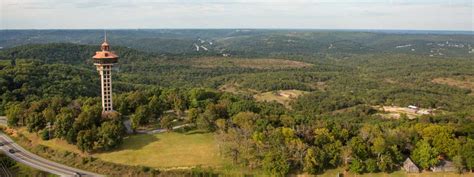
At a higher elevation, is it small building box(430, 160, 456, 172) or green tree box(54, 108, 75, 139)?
green tree box(54, 108, 75, 139)

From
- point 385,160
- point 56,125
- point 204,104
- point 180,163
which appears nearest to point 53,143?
point 56,125

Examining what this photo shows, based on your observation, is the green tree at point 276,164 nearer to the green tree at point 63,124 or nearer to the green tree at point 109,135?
the green tree at point 109,135

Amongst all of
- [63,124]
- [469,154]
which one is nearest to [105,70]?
[63,124]

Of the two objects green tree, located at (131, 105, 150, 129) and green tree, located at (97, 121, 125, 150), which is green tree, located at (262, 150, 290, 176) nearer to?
green tree, located at (97, 121, 125, 150)

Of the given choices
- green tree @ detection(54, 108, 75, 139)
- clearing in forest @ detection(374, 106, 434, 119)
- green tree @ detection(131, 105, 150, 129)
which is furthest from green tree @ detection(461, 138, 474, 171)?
green tree @ detection(54, 108, 75, 139)

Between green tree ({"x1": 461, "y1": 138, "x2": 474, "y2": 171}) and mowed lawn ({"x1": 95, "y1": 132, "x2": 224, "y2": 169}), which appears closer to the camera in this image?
green tree ({"x1": 461, "y1": 138, "x2": 474, "y2": 171})
